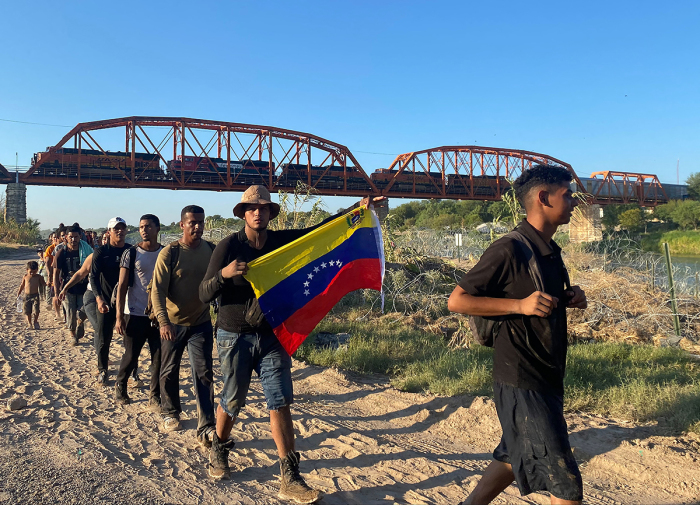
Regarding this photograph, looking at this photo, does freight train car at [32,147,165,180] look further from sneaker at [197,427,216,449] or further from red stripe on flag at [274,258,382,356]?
red stripe on flag at [274,258,382,356]

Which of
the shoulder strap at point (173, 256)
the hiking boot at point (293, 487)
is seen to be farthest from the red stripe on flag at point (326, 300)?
the shoulder strap at point (173, 256)

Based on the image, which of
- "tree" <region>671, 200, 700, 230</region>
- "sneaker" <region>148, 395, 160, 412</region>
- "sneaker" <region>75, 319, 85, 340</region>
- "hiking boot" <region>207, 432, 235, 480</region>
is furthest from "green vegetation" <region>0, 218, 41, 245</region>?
"tree" <region>671, 200, 700, 230</region>

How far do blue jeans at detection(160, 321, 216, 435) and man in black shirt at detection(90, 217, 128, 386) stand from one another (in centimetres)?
172

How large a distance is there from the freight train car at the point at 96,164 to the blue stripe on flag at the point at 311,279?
1647 inches

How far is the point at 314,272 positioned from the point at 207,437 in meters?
1.72

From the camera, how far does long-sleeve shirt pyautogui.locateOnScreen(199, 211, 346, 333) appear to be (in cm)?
339

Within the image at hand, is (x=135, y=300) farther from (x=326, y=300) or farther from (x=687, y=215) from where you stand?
(x=687, y=215)

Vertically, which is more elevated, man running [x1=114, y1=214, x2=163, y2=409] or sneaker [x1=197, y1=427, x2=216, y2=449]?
man running [x1=114, y1=214, x2=163, y2=409]

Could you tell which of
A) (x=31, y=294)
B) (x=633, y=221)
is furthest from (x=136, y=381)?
(x=633, y=221)

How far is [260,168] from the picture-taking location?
49688 mm

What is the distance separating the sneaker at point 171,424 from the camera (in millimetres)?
4492

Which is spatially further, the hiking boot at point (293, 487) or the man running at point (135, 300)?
the man running at point (135, 300)

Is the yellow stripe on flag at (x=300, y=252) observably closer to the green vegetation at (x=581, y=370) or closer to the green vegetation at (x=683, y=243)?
the green vegetation at (x=581, y=370)

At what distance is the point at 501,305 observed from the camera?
7.52 feet
